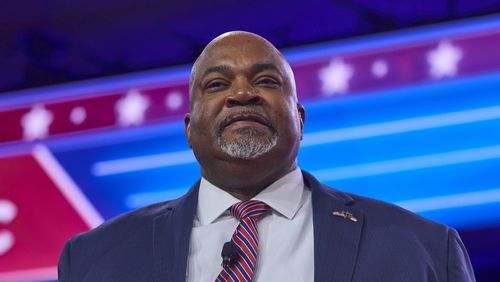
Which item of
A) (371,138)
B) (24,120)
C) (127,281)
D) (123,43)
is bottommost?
(127,281)

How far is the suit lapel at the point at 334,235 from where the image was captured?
68.2 inches

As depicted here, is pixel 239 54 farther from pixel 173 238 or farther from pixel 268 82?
pixel 173 238

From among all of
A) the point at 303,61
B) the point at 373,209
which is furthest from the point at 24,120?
the point at 373,209

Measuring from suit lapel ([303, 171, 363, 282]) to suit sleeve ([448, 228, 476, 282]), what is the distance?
218 mm

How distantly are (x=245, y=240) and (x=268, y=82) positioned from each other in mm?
454

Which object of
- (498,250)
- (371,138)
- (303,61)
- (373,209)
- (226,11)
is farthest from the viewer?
(226,11)

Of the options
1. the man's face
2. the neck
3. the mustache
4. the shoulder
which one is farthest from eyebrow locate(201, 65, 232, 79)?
the shoulder

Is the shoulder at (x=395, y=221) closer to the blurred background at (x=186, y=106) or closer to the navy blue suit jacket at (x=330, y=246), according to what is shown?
the navy blue suit jacket at (x=330, y=246)

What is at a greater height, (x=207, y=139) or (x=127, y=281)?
(x=207, y=139)

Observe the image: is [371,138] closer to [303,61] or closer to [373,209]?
[303,61]

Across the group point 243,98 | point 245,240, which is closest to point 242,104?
point 243,98

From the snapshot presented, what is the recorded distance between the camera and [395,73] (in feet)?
9.76

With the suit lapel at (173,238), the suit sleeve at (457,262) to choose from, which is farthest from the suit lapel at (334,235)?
the suit lapel at (173,238)

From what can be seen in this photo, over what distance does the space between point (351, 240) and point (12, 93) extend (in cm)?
218
